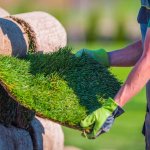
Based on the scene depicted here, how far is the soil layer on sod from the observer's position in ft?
13.1

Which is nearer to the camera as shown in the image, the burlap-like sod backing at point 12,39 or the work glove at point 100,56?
the burlap-like sod backing at point 12,39

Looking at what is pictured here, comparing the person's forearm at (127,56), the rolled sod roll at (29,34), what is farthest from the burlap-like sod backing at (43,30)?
the person's forearm at (127,56)

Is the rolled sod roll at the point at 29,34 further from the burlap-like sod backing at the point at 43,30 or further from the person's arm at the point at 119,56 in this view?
the person's arm at the point at 119,56

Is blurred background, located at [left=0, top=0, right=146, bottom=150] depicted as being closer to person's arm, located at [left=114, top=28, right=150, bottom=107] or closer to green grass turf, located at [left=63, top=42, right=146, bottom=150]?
green grass turf, located at [left=63, top=42, right=146, bottom=150]

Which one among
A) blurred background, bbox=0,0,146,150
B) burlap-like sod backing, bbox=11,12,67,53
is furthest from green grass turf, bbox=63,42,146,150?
blurred background, bbox=0,0,146,150

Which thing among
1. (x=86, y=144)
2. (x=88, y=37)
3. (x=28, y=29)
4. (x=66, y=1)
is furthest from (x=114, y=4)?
(x=28, y=29)

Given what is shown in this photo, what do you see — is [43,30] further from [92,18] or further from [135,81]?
[92,18]

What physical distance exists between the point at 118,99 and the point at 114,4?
1729cm

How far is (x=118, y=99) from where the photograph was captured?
404 centimetres

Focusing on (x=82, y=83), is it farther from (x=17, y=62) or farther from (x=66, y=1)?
(x=66, y=1)

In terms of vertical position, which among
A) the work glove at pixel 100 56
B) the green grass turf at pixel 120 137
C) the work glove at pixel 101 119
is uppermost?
the work glove at pixel 100 56

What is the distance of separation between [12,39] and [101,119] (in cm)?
84

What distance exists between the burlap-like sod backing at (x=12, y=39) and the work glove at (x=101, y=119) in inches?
27.5

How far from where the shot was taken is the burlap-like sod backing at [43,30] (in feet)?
16.1
